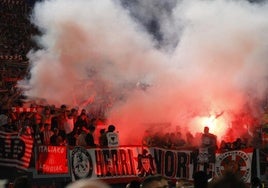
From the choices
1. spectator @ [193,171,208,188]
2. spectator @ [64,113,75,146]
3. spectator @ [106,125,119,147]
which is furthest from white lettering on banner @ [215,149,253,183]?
spectator @ [193,171,208,188]

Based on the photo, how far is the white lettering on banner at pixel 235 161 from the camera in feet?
37.9

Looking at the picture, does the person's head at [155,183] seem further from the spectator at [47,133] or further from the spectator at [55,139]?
the spectator at [47,133]

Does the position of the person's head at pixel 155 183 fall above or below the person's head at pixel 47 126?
below

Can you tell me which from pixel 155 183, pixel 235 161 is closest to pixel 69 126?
pixel 235 161

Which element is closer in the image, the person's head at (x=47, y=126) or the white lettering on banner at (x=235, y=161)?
the white lettering on banner at (x=235, y=161)

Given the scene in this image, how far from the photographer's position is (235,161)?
1174 cm

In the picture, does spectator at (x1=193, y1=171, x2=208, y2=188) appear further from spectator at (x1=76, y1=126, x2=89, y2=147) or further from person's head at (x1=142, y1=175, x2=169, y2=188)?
spectator at (x1=76, y1=126, x2=89, y2=147)

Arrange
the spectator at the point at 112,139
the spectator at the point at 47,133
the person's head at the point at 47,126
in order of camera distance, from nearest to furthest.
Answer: the spectator at the point at 112,139 → the spectator at the point at 47,133 → the person's head at the point at 47,126

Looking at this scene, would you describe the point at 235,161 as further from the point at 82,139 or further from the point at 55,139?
the point at 55,139

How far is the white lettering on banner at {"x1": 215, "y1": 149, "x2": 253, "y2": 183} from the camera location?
11555mm

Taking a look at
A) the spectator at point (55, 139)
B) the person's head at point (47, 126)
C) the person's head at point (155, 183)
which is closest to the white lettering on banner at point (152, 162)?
the spectator at point (55, 139)

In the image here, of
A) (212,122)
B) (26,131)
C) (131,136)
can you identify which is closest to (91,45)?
(131,136)

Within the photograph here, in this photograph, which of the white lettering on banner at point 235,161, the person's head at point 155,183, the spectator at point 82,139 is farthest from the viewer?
the spectator at point 82,139

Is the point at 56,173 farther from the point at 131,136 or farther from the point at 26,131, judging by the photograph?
the point at 131,136
